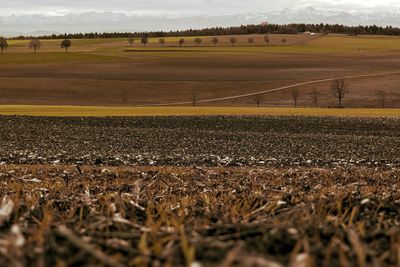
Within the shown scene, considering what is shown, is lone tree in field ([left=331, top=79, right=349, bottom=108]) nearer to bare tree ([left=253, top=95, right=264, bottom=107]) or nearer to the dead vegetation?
bare tree ([left=253, top=95, right=264, bottom=107])

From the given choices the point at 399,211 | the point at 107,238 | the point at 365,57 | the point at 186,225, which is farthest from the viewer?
the point at 365,57

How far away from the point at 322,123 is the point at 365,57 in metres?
111

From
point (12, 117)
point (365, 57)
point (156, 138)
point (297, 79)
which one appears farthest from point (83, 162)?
point (365, 57)

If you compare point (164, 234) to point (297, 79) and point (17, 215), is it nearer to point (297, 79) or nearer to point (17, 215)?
point (17, 215)

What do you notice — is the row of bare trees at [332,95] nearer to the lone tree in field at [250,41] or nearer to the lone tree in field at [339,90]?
the lone tree in field at [339,90]

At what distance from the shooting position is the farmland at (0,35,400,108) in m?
93.8

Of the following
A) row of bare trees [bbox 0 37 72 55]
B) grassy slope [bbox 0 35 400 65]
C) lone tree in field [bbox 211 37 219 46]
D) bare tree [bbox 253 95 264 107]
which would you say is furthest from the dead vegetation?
lone tree in field [bbox 211 37 219 46]

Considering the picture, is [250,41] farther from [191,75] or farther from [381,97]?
[381,97]

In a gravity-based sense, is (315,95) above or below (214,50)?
below

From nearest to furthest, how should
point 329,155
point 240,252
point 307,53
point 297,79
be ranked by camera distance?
point 240,252 → point 329,155 → point 297,79 → point 307,53

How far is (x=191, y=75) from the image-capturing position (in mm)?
116312

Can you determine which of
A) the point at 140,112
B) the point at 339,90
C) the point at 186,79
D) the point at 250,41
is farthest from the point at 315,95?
the point at 250,41

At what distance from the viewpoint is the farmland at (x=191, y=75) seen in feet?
308

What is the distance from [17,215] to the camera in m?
3.11
